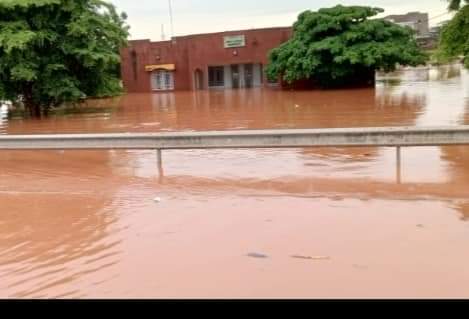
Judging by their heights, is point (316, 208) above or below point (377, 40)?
below

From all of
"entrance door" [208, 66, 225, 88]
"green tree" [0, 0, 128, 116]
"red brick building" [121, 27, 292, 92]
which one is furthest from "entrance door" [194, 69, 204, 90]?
"green tree" [0, 0, 128, 116]

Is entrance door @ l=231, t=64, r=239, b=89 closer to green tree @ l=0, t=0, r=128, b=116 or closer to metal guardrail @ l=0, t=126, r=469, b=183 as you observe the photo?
green tree @ l=0, t=0, r=128, b=116

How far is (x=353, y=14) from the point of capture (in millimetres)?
38625

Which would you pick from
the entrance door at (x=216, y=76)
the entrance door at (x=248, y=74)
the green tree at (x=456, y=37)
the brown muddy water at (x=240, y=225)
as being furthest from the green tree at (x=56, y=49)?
the entrance door at (x=216, y=76)

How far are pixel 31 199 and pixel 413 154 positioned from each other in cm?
646

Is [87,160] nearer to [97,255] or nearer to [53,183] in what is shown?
[53,183]

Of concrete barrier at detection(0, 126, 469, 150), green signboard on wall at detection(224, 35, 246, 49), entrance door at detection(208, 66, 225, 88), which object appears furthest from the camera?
entrance door at detection(208, 66, 225, 88)

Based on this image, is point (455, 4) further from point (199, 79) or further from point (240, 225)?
point (199, 79)

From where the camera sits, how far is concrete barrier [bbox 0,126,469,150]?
8.09 meters

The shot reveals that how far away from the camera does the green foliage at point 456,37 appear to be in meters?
21.6

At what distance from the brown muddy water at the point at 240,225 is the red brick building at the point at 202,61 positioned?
3954cm

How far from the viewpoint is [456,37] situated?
72.9ft

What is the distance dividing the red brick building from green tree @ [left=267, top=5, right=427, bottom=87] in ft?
27.1

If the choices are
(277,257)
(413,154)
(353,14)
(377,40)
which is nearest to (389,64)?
(377,40)
